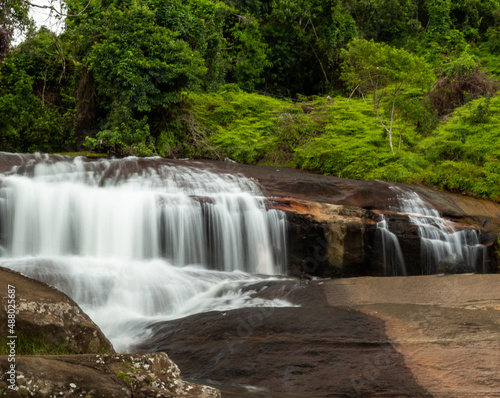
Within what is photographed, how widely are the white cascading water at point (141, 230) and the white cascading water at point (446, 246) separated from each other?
2821 mm

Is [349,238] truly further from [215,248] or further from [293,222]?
[215,248]

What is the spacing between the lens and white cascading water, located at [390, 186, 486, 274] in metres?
10.3

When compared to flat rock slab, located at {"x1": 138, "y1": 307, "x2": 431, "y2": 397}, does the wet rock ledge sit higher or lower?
higher

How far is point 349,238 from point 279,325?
4782mm

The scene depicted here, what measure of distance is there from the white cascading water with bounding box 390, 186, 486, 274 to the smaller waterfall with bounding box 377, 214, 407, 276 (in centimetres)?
44

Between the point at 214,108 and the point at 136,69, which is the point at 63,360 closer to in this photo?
the point at 136,69

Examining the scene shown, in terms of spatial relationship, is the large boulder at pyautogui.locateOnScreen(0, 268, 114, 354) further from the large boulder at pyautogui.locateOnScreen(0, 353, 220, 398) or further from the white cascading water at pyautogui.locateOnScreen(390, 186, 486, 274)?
the white cascading water at pyautogui.locateOnScreen(390, 186, 486, 274)

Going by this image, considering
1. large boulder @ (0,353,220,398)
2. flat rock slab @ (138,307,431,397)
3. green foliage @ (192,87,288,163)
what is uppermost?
green foliage @ (192,87,288,163)

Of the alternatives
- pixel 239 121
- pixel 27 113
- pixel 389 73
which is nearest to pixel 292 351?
pixel 389 73

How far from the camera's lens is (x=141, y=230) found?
9.82 m

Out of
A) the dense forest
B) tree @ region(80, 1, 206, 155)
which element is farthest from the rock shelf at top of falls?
tree @ region(80, 1, 206, 155)

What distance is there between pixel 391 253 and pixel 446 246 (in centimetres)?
111

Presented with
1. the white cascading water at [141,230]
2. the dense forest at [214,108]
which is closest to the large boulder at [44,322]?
the white cascading water at [141,230]

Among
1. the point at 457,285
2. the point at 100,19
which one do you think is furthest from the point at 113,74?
the point at 457,285
